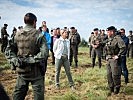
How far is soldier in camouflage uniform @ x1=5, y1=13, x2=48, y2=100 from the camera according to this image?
6043 millimetres

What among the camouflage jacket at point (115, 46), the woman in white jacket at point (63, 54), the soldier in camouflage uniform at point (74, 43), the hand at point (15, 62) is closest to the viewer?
the hand at point (15, 62)

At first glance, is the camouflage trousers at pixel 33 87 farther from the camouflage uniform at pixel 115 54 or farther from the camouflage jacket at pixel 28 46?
the camouflage uniform at pixel 115 54

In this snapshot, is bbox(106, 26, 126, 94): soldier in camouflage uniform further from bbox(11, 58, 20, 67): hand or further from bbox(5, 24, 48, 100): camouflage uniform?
bbox(11, 58, 20, 67): hand

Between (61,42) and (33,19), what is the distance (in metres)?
4.91

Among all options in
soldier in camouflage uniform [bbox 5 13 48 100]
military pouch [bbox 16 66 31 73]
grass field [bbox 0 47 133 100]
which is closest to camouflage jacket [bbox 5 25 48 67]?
soldier in camouflage uniform [bbox 5 13 48 100]

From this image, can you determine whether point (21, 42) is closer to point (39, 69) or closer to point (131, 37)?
point (39, 69)

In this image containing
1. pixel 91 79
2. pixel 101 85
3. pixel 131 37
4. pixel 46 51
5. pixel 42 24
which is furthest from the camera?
pixel 131 37

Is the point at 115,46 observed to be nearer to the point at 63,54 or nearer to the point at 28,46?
the point at 63,54

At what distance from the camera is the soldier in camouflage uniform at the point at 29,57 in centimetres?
604

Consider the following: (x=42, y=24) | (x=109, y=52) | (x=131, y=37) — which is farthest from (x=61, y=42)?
(x=131, y=37)

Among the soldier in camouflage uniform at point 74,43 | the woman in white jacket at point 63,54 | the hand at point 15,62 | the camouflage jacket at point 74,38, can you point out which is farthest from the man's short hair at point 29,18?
the camouflage jacket at point 74,38

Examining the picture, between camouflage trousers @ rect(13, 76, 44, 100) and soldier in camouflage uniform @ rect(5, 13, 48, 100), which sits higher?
soldier in camouflage uniform @ rect(5, 13, 48, 100)

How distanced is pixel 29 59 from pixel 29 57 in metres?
0.05

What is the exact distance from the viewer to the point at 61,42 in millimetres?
11055
